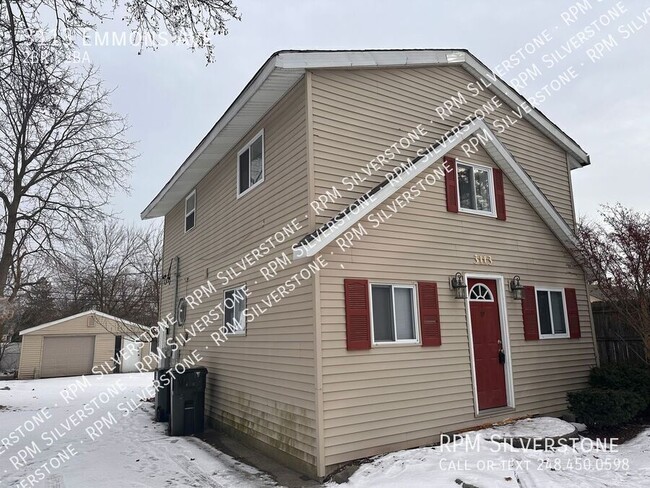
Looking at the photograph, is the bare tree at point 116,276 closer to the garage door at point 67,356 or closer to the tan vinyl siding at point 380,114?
the garage door at point 67,356

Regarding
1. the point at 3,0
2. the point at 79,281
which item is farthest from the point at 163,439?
the point at 79,281

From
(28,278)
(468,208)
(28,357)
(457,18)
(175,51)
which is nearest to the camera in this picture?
(175,51)

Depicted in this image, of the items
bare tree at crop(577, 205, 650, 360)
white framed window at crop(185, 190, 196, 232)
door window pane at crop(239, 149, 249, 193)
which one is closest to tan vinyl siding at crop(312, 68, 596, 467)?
bare tree at crop(577, 205, 650, 360)

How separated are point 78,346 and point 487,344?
2418 cm

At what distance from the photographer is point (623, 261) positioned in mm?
8242

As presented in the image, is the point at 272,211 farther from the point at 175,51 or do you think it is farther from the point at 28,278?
the point at 28,278

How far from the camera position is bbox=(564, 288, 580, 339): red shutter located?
8.77 metres

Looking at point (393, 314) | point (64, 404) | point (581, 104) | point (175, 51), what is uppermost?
point (581, 104)

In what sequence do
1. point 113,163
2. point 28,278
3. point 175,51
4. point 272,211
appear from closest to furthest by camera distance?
point 175,51 → point 272,211 → point 113,163 → point 28,278

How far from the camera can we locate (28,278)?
1190 inches

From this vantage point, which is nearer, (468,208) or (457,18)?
(468,208)

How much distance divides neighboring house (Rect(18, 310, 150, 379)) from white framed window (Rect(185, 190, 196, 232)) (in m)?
13.8

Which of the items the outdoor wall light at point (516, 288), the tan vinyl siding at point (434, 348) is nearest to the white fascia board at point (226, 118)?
the tan vinyl siding at point (434, 348)

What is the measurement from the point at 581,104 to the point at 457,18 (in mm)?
4983
